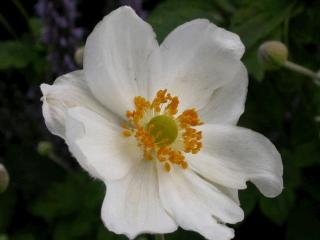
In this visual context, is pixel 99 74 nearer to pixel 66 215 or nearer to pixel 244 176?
pixel 244 176

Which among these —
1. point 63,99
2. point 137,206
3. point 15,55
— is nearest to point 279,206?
point 137,206

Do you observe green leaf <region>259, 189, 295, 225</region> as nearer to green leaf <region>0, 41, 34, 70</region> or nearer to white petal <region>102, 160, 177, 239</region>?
white petal <region>102, 160, 177, 239</region>

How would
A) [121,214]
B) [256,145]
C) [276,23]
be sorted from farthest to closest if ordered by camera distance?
[276,23]
[256,145]
[121,214]

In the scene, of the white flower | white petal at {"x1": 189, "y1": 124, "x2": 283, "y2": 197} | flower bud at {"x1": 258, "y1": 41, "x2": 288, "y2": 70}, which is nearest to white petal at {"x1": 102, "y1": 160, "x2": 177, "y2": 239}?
the white flower

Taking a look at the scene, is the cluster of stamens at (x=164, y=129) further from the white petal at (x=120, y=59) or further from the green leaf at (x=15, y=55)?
the green leaf at (x=15, y=55)

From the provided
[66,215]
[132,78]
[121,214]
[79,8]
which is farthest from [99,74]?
[79,8]
